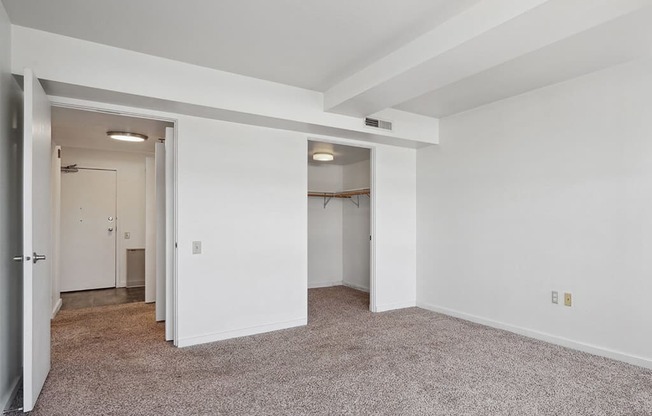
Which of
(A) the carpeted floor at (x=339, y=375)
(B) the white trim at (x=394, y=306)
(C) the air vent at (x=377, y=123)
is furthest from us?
(B) the white trim at (x=394, y=306)

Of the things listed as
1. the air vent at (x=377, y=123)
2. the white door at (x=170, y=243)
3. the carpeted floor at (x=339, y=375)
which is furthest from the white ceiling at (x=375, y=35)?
the carpeted floor at (x=339, y=375)

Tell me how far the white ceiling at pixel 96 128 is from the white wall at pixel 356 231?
321 cm

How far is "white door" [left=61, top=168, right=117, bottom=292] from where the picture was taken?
19.6 ft

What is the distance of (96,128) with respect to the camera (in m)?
4.31

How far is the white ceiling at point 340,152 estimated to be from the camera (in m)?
5.26

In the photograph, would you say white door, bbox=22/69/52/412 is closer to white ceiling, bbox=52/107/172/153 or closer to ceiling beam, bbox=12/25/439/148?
ceiling beam, bbox=12/25/439/148

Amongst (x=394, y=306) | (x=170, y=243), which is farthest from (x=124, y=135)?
(x=394, y=306)

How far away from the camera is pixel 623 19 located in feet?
7.55

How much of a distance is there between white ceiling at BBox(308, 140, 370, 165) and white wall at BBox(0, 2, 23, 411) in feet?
10.4

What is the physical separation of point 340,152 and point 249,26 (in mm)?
3270

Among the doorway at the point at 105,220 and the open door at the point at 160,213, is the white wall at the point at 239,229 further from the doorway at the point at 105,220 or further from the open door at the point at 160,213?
the doorway at the point at 105,220

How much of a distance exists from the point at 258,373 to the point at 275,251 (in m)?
1.40

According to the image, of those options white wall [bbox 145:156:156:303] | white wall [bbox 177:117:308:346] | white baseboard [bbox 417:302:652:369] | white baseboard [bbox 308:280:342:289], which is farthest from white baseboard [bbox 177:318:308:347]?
white baseboard [bbox 308:280:342:289]

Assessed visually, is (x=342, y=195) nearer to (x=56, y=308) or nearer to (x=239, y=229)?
(x=239, y=229)
